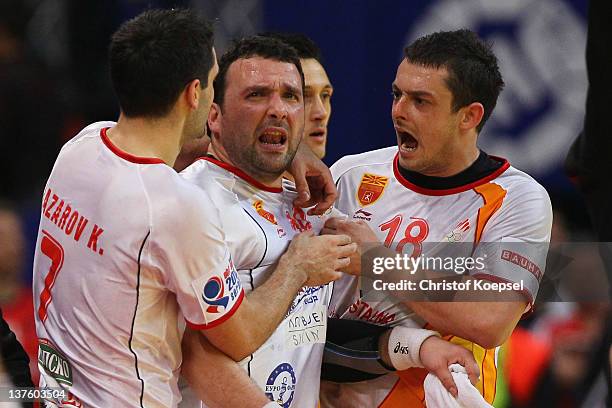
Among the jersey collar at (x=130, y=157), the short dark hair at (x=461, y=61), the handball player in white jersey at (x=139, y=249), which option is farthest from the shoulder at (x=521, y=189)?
the jersey collar at (x=130, y=157)

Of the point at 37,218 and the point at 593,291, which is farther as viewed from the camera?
the point at 37,218

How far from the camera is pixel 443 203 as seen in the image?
10.5 ft

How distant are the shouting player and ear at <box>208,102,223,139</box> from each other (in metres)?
0.45

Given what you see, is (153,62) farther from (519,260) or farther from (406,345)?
(519,260)

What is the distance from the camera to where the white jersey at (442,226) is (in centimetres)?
306

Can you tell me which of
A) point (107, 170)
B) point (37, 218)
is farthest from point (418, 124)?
point (37, 218)

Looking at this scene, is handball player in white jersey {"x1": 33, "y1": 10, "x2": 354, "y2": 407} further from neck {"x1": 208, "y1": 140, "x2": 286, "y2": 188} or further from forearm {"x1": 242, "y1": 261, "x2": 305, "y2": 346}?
neck {"x1": 208, "y1": 140, "x2": 286, "y2": 188}

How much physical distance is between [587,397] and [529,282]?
3.74 feet

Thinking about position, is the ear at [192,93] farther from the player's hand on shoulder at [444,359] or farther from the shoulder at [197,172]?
the player's hand on shoulder at [444,359]

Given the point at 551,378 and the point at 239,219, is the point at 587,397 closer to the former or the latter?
the point at 551,378

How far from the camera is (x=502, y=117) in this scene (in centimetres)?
458

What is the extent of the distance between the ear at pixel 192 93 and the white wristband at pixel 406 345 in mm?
1005

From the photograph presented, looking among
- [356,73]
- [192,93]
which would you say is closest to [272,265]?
[192,93]

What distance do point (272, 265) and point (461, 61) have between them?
3.12 ft
